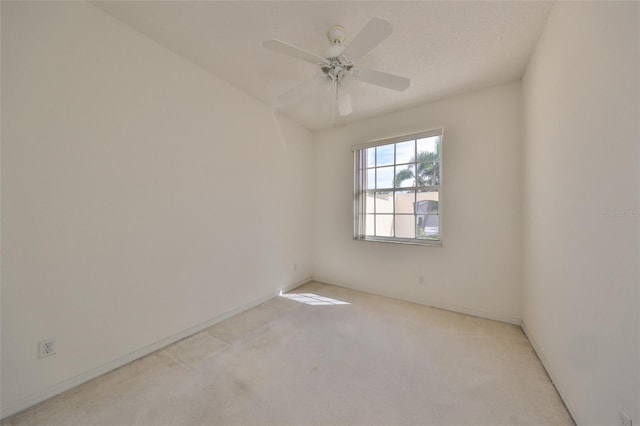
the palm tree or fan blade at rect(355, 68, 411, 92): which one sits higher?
fan blade at rect(355, 68, 411, 92)

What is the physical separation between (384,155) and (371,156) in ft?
0.68

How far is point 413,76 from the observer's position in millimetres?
2426

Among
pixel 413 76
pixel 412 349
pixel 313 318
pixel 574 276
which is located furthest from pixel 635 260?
pixel 313 318

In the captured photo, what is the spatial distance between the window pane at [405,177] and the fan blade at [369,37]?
1916 mm

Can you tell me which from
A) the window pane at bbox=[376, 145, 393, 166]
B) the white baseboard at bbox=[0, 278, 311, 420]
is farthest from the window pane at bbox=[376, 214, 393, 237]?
the white baseboard at bbox=[0, 278, 311, 420]

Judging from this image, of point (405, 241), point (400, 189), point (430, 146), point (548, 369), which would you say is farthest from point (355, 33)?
point (548, 369)

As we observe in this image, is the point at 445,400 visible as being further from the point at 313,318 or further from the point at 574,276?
the point at 313,318

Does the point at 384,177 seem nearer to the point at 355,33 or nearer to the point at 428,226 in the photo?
the point at 428,226

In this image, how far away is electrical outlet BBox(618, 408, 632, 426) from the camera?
0.93 metres

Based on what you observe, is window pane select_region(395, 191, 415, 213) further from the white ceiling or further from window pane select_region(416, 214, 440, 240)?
the white ceiling

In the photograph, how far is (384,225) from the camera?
136 inches

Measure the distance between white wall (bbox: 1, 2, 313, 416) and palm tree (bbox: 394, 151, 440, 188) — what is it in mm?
2254

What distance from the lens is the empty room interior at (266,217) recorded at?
4.18ft

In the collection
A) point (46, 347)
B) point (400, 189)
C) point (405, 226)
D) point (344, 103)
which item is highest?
point (344, 103)
